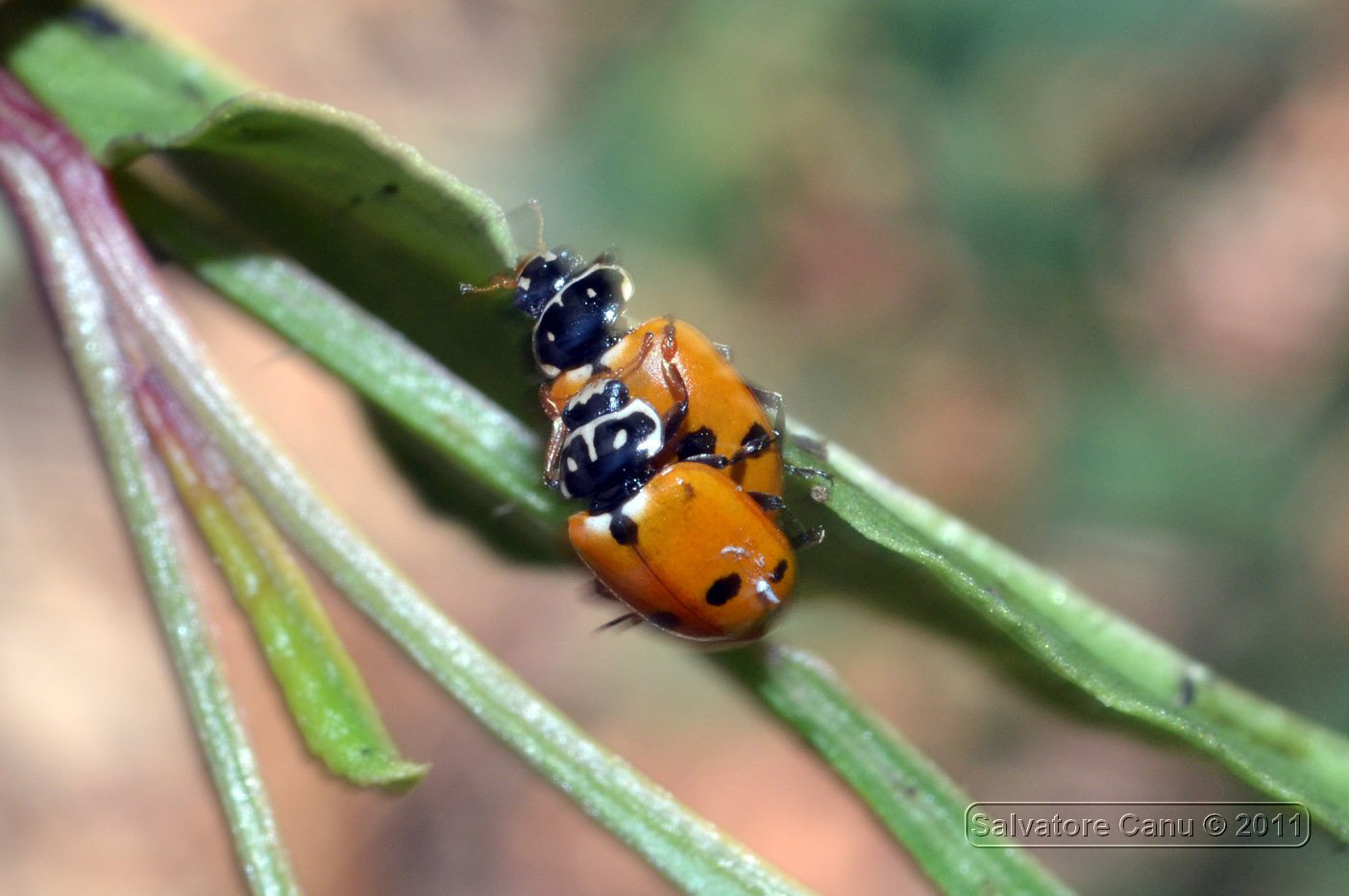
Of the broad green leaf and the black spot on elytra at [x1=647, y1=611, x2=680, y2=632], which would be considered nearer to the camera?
the broad green leaf

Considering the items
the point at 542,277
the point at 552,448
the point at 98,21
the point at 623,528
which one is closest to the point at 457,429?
the point at 552,448

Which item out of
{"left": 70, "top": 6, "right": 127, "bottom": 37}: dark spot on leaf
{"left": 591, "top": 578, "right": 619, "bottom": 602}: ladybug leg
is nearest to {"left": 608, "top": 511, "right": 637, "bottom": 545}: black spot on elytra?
{"left": 591, "top": 578, "right": 619, "bottom": 602}: ladybug leg

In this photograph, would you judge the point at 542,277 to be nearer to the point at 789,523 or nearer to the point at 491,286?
the point at 491,286

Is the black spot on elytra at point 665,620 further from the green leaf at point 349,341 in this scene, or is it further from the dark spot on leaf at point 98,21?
the dark spot on leaf at point 98,21

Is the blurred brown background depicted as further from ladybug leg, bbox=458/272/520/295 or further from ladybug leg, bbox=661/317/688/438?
ladybug leg, bbox=458/272/520/295

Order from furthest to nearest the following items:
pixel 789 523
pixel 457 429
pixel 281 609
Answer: pixel 789 523
pixel 457 429
pixel 281 609

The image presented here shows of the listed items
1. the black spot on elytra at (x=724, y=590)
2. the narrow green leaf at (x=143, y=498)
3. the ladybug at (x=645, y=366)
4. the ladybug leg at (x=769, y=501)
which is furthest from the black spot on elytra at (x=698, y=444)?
the narrow green leaf at (x=143, y=498)
